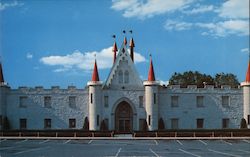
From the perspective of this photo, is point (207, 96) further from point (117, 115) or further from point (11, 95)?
point (11, 95)

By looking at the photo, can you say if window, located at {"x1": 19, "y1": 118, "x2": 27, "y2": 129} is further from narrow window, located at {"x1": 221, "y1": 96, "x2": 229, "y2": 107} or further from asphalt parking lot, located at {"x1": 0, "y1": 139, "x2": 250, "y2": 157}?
narrow window, located at {"x1": 221, "y1": 96, "x2": 229, "y2": 107}

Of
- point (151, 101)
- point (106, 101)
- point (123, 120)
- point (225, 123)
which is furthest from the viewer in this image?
point (225, 123)

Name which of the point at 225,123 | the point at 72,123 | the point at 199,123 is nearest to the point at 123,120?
the point at 72,123

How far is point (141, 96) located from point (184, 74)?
28.6m

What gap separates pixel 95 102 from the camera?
56.0 metres

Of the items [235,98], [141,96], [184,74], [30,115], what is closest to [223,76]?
[184,74]

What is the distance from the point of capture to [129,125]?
57.4m

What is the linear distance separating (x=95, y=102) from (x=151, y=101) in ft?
22.6

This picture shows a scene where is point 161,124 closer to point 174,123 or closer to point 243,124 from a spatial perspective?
point 174,123

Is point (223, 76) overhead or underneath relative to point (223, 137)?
overhead

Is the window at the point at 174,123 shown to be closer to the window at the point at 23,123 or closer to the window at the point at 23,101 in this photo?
the window at the point at 23,123

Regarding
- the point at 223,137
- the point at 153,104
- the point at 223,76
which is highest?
the point at 223,76

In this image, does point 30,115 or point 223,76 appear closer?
point 30,115

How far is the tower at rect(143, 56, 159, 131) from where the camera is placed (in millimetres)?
56062
